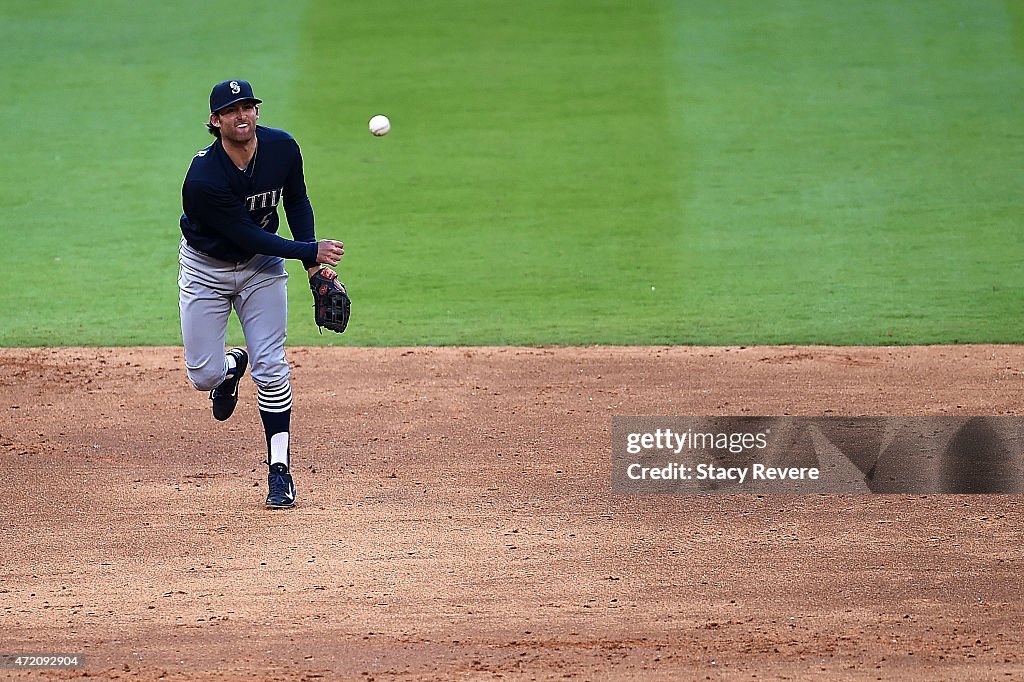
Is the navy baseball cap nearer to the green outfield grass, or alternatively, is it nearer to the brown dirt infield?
the brown dirt infield

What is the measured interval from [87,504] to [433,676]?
2.65 metres

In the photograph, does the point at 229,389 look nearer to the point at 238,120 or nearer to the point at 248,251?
the point at 248,251

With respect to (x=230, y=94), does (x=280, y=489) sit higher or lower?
lower

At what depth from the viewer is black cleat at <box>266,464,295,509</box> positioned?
635 centimetres

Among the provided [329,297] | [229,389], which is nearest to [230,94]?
[329,297]

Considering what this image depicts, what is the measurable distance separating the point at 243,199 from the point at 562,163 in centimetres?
882

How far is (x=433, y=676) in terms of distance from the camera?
455cm

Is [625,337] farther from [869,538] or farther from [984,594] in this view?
[984,594]

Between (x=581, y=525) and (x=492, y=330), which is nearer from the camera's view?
(x=581, y=525)

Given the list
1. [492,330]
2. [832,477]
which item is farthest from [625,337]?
[832,477]

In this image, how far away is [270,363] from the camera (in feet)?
21.0

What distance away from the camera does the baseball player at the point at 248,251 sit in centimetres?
605

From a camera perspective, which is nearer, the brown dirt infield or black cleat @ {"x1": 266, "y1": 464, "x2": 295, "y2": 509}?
the brown dirt infield

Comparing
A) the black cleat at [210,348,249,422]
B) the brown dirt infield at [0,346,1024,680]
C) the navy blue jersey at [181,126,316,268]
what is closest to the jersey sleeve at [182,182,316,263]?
the navy blue jersey at [181,126,316,268]
